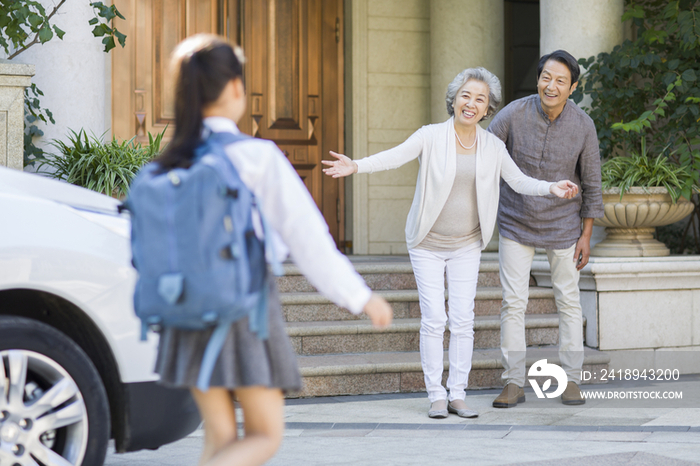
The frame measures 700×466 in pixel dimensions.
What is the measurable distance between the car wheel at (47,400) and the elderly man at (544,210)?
2651 mm

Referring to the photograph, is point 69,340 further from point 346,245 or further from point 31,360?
point 346,245

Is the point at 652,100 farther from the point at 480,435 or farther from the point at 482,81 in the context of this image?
the point at 480,435

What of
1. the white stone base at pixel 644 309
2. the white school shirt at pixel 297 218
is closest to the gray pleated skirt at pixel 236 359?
the white school shirt at pixel 297 218

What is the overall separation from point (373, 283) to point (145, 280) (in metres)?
4.54

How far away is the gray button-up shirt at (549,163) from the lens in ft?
15.6

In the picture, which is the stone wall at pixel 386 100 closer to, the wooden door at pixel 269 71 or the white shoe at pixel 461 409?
the wooden door at pixel 269 71

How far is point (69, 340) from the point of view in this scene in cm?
269

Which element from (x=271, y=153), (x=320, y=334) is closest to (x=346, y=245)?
(x=320, y=334)

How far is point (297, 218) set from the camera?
196 centimetres

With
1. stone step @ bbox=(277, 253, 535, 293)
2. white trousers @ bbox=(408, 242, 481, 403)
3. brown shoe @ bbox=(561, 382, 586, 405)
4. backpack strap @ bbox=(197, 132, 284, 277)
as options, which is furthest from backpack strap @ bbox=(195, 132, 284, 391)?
stone step @ bbox=(277, 253, 535, 293)

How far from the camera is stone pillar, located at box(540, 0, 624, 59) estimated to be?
21.3 ft

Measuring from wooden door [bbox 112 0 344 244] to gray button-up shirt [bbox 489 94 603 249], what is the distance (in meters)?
3.77

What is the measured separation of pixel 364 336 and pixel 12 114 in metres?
2.64

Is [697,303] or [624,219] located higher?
[624,219]
